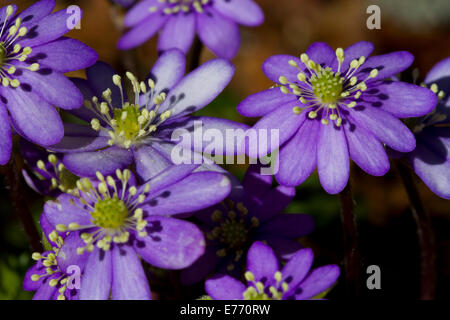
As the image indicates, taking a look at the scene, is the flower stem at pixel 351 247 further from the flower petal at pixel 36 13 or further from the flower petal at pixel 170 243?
the flower petal at pixel 36 13

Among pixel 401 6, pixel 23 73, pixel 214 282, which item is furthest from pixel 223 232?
pixel 401 6

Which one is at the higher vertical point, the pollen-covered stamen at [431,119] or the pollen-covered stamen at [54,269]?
the pollen-covered stamen at [431,119]

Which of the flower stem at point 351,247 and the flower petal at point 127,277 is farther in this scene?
the flower stem at point 351,247

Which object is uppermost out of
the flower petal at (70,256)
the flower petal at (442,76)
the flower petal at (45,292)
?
the flower petal at (442,76)

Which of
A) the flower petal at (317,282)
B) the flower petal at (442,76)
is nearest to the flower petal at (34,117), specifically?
the flower petal at (317,282)

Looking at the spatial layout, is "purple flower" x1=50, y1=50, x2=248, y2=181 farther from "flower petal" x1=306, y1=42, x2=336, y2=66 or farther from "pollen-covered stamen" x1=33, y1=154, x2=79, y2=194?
"flower petal" x1=306, y1=42, x2=336, y2=66
